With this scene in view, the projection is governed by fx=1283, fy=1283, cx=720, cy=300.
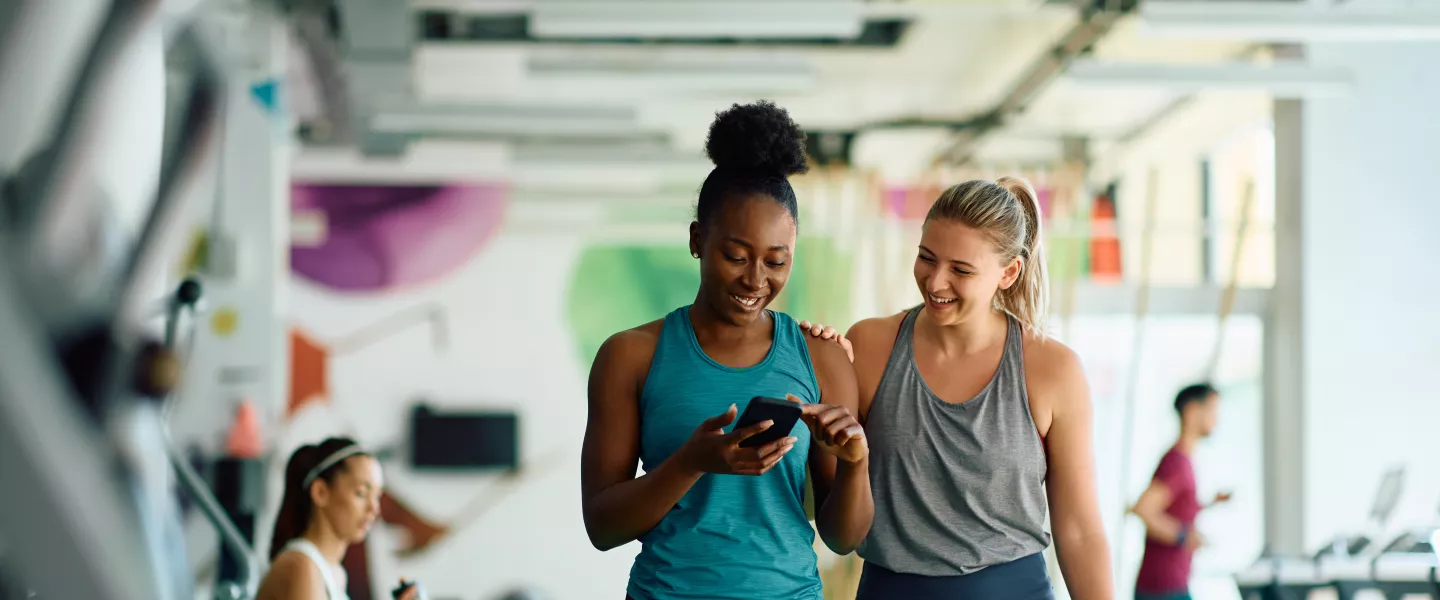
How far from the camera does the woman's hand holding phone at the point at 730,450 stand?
3.87 feet

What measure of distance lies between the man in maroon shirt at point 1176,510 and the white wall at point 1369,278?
79.4 inches

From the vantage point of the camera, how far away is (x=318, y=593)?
2238mm

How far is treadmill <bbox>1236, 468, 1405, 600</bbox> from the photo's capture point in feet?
14.2

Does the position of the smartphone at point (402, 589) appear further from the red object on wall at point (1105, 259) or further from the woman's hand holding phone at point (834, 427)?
the red object on wall at point (1105, 259)

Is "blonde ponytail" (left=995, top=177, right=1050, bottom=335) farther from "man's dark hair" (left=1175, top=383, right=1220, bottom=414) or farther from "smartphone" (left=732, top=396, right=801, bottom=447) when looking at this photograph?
"man's dark hair" (left=1175, top=383, right=1220, bottom=414)

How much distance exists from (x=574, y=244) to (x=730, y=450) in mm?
7567

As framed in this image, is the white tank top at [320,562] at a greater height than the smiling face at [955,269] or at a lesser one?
lesser

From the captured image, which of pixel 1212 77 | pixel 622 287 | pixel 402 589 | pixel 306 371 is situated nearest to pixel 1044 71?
pixel 1212 77

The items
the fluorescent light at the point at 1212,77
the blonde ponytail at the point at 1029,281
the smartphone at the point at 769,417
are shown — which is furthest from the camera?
the fluorescent light at the point at 1212,77

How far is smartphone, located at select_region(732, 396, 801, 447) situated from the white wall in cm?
580

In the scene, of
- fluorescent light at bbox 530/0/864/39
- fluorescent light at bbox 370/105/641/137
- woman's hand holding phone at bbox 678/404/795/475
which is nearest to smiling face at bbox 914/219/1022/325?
woman's hand holding phone at bbox 678/404/795/475

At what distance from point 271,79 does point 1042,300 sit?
4321mm

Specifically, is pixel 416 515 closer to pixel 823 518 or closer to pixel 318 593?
pixel 318 593

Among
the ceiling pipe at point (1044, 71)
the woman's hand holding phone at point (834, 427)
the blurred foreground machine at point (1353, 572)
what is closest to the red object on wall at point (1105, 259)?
the ceiling pipe at point (1044, 71)
